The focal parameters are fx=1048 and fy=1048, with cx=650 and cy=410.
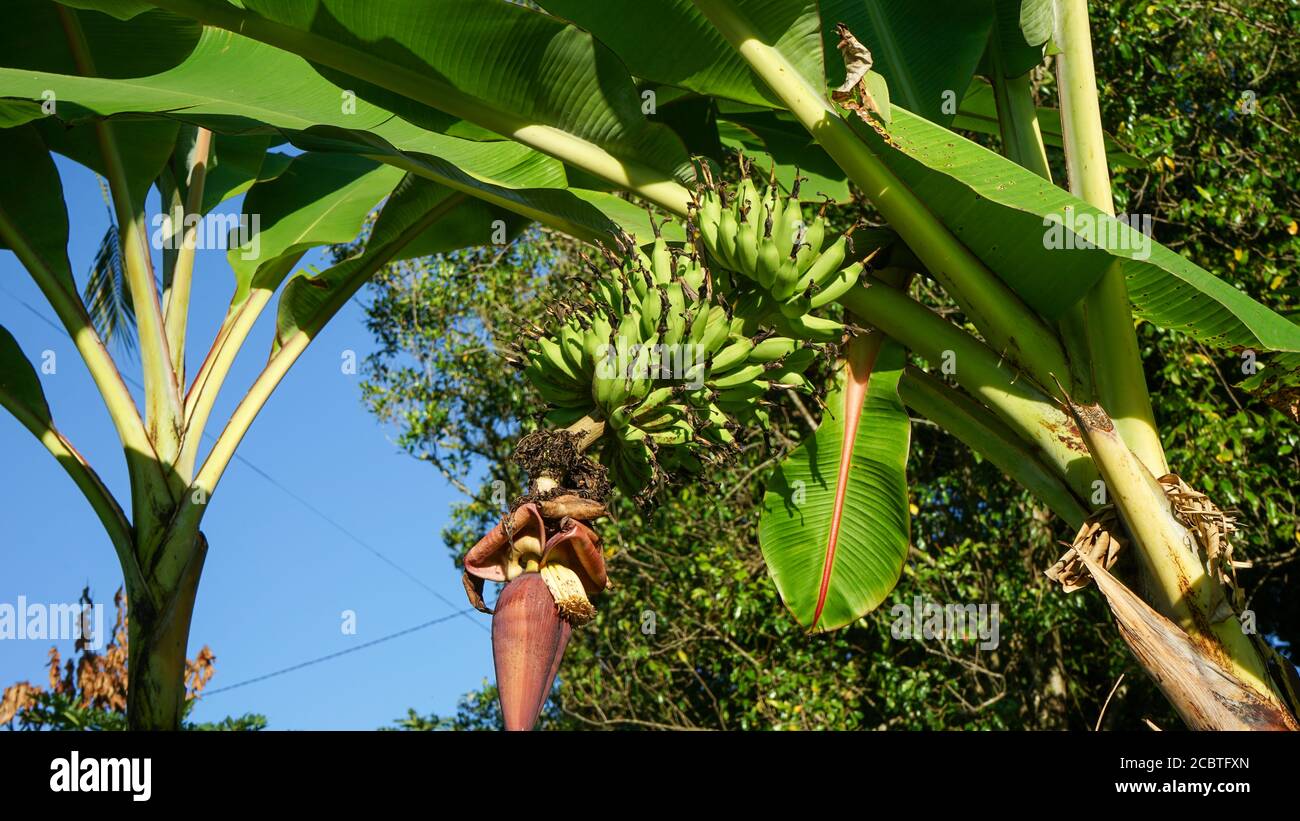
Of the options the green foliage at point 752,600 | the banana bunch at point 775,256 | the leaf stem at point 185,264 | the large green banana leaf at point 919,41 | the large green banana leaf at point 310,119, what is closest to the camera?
the banana bunch at point 775,256

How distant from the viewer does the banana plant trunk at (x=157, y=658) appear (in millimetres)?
2863

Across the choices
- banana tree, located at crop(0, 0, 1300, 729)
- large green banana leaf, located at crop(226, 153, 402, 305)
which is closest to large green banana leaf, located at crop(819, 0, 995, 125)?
banana tree, located at crop(0, 0, 1300, 729)

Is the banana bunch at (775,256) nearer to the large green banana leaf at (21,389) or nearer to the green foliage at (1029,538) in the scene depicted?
the large green banana leaf at (21,389)

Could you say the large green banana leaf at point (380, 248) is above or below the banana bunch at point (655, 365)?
above

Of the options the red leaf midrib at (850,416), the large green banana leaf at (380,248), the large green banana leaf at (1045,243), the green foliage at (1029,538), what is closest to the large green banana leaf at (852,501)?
the red leaf midrib at (850,416)

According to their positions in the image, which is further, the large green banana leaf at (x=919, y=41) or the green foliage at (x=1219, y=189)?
the green foliage at (x=1219, y=189)

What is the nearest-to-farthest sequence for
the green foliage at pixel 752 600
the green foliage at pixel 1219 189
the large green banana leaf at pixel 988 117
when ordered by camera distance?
the large green banana leaf at pixel 988 117 < the green foliage at pixel 1219 189 < the green foliage at pixel 752 600

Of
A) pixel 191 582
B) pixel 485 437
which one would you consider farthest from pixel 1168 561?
pixel 485 437

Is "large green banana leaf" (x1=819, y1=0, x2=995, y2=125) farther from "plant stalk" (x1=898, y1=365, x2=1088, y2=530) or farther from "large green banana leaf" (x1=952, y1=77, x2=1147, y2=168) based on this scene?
"plant stalk" (x1=898, y1=365, x2=1088, y2=530)

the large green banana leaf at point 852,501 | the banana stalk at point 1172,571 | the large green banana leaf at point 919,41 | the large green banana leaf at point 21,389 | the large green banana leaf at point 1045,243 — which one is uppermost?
the large green banana leaf at point 919,41

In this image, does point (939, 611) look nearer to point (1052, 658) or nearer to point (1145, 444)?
point (1052, 658)

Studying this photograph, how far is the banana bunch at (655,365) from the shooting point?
169cm

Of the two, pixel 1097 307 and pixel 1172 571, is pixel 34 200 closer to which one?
pixel 1097 307

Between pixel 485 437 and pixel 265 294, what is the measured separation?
383cm
